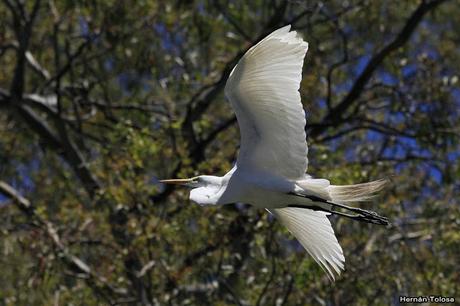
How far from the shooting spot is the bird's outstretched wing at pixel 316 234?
5816 mm

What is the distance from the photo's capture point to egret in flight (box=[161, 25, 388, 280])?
520 cm

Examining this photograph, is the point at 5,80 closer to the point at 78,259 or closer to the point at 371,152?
the point at 78,259

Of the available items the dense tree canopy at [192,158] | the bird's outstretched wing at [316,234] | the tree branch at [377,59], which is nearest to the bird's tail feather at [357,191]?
the bird's outstretched wing at [316,234]

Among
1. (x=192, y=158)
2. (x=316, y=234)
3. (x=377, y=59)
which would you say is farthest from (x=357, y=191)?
(x=377, y=59)

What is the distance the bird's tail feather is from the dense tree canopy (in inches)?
49.9

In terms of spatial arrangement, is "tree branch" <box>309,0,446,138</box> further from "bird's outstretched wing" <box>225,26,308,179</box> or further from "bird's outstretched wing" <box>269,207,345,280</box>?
"bird's outstretched wing" <box>225,26,308,179</box>

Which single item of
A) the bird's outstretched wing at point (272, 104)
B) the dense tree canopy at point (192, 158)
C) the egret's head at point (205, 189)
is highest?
the bird's outstretched wing at point (272, 104)

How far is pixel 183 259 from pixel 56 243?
1.12 metres

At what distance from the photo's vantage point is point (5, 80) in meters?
11.3

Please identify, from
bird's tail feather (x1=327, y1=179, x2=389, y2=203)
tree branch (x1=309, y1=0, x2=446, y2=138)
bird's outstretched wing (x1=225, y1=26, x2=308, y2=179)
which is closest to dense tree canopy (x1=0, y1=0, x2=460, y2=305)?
tree branch (x1=309, y1=0, x2=446, y2=138)

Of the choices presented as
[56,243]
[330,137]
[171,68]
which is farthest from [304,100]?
[56,243]

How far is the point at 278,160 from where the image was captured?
18.7ft

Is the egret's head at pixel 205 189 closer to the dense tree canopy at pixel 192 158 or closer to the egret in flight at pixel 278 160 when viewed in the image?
the egret in flight at pixel 278 160

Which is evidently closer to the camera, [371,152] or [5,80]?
[371,152]
